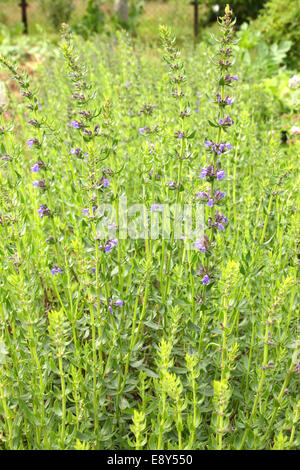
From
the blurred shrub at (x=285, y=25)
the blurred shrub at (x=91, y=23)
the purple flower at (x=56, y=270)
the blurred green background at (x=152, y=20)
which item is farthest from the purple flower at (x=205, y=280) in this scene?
the blurred shrub at (x=91, y=23)

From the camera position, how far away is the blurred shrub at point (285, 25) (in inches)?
327

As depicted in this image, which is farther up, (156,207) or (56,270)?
(156,207)

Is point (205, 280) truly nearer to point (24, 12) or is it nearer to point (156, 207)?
point (156, 207)

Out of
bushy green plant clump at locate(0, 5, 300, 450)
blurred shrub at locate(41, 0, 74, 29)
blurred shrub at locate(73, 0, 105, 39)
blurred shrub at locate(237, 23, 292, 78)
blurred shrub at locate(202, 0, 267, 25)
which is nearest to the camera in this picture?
bushy green plant clump at locate(0, 5, 300, 450)

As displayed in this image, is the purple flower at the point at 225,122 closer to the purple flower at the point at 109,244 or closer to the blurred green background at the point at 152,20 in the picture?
the purple flower at the point at 109,244

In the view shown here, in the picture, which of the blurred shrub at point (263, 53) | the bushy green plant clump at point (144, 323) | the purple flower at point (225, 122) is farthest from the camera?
the blurred shrub at point (263, 53)

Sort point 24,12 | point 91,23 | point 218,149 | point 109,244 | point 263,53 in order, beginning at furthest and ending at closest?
point 24,12 → point 91,23 → point 263,53 → point 109,244 → point 218,149

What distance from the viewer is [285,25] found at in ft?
27.9

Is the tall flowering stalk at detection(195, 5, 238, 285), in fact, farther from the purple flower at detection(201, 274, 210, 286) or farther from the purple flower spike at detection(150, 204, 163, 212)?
the purple flower spike at detection(150, 204, 163, 212)

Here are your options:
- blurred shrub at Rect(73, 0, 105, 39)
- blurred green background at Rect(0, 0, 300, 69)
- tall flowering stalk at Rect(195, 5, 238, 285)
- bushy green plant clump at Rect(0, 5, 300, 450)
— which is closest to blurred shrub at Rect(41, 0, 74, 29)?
blurred green background at Rect(0, 0, 300, 69)

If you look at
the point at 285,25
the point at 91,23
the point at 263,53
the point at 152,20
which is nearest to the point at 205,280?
the point at 263,53

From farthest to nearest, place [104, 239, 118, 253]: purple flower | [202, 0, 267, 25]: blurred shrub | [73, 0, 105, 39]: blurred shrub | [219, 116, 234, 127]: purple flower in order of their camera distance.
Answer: [73, 0, 105, 39]: blurred shrub → [202, 0, 267, 25]: blurred shrub → [104, 239, 118, 253]: purple flower → [219, 116, 234, 127]: purple flower

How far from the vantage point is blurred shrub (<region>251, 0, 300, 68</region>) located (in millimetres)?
8297

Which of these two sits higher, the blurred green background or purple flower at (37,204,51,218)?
the blurred green background
